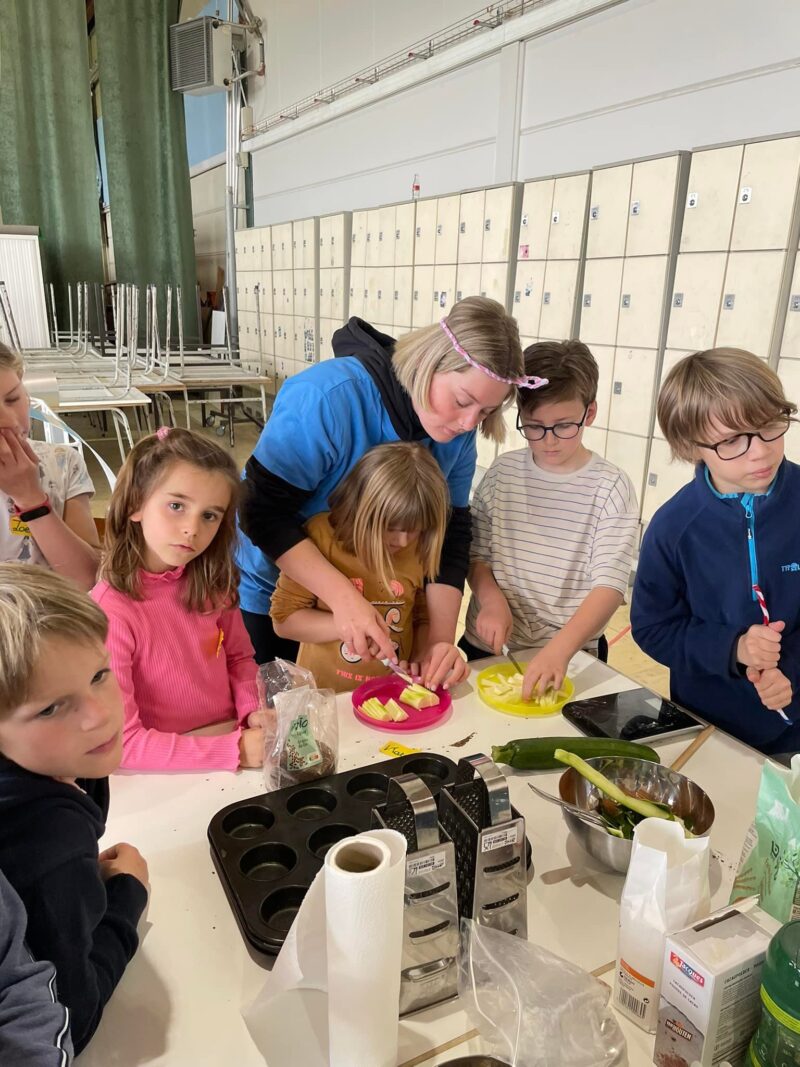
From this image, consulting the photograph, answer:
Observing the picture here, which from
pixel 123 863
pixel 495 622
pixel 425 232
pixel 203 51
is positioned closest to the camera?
pixel 123 863

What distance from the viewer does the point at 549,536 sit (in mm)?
1695

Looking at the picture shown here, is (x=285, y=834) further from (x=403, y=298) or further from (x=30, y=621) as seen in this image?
(x=403, y=298)

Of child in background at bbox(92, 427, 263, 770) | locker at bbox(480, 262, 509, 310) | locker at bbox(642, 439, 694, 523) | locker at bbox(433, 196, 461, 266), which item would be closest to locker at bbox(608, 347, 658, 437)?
locker at bbox(642, 439, 694, 523)

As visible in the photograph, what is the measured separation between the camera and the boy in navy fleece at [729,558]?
1.31 meters

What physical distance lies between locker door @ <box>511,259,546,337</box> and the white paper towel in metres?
4.08

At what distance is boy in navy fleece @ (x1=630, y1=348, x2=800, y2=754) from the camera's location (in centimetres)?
131

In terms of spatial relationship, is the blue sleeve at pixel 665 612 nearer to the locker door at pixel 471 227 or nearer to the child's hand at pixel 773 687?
the child's hand at pixel 773 687

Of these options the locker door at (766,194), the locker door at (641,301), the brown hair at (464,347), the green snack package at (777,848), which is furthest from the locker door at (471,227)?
the green snack package at (777,848)

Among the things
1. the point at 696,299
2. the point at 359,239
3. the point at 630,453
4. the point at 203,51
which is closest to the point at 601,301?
the point at 696,299

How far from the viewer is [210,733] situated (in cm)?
130

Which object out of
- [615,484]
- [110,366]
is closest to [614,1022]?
[615,484]

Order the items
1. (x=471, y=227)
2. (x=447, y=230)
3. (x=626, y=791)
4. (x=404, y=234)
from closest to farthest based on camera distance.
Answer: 1. (x=626, y=791)
2. (x=471, y=227)
3. (x=447, y=230)
4. (x=404, y=234)

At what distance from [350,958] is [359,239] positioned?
20.4 ft

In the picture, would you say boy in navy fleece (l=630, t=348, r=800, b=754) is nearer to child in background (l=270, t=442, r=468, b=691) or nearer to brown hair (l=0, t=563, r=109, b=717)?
child in background (l=270, t=442, r=468, b=691)
